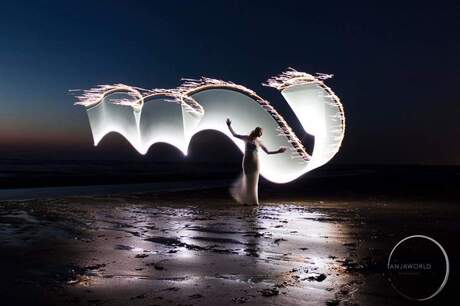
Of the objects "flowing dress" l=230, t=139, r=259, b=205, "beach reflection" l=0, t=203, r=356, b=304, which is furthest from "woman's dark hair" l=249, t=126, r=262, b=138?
"beach reflection" l=0, t=203, r=356, b=304

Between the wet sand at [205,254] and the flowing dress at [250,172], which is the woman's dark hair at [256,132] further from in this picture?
the wet sand at [205,254]

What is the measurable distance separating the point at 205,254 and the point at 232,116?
772 centimetres

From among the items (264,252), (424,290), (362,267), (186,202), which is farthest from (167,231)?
(186,202)

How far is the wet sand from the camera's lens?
5324 millimetres

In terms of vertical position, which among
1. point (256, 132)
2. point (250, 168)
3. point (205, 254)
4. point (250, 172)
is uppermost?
point (256, 132)

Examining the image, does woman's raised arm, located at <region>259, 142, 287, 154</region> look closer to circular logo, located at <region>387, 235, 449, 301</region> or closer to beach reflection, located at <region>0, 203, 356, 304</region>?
beach reflection, located at <region>0, 203, 356, 304</region>

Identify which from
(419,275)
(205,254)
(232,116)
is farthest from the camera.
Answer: (232,116)

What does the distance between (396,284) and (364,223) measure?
5740 millimetres

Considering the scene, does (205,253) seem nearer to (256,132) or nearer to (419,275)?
(419,275)

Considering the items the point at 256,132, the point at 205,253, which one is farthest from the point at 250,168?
the point at 205,253

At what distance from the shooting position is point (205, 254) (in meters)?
7.50

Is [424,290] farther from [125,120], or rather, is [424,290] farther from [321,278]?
[125,120]

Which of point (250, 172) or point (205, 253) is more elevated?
point (250, 172)

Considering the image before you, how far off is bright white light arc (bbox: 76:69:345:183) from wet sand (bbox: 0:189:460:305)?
1.82 metres
